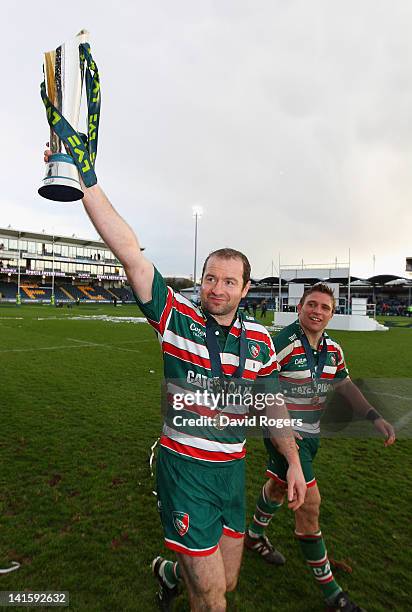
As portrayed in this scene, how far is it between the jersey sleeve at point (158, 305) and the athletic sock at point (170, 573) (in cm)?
168

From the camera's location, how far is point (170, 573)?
2.35 metres

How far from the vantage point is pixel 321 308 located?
2674mm

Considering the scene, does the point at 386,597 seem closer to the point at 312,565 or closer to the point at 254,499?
the point at 312,565

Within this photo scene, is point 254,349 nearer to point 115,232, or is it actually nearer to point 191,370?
point 191,370

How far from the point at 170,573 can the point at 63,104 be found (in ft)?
9.60

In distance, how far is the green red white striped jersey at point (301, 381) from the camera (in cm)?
265

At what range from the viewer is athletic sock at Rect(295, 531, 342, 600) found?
2.42 metres

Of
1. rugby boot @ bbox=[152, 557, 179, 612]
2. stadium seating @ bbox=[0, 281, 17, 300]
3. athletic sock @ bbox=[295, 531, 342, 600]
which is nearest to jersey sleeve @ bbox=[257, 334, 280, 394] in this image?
athletic sock @ bbox=[295, 531, 342, 600]

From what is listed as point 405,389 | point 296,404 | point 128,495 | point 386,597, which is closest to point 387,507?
point 386,597

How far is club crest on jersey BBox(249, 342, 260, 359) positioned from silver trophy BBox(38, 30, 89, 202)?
1.23m

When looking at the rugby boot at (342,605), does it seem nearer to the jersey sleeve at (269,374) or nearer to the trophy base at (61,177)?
the jersey sleeve at (269,374)

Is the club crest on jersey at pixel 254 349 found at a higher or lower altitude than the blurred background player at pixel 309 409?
higher

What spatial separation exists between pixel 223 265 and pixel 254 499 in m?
2.91

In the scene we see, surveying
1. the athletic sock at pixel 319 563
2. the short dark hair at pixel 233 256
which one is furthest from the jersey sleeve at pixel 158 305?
the athletic sock at pixel 319 563
